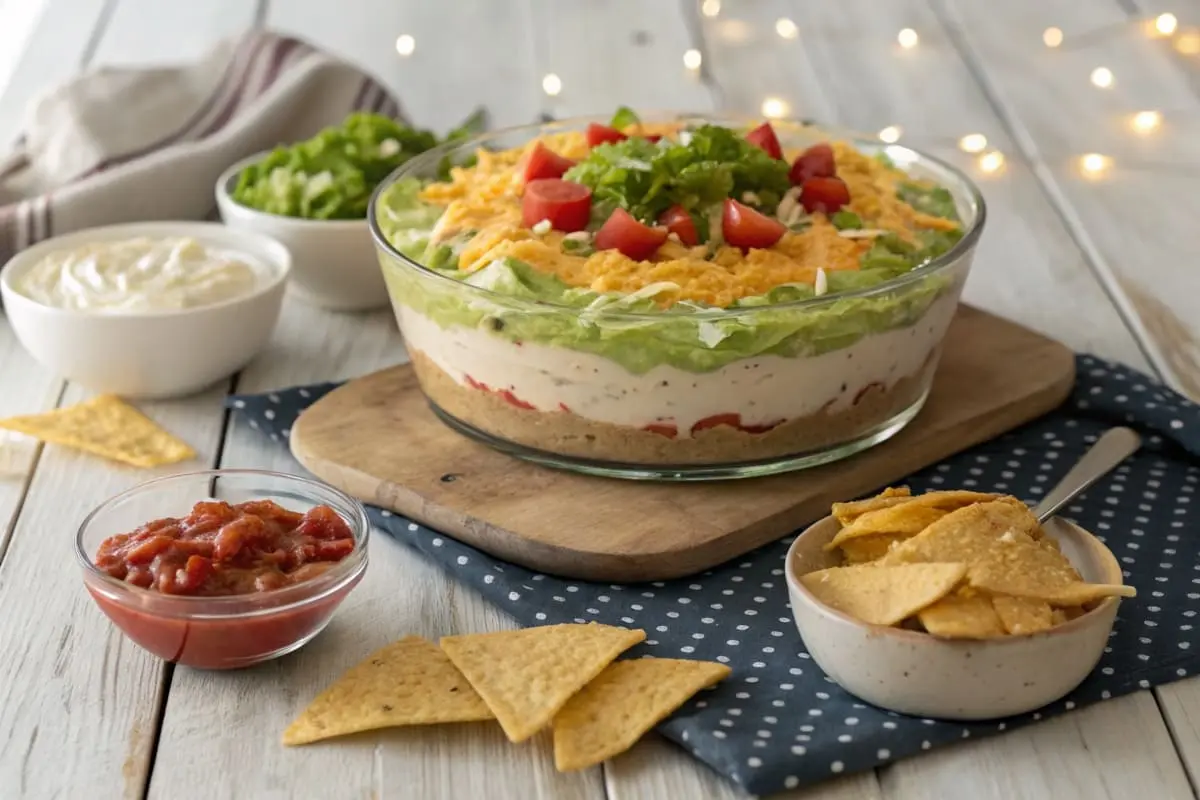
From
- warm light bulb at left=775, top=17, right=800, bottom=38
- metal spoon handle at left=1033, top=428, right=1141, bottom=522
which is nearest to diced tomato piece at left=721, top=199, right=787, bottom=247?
metal spoon handle at left=1033, top=428, right=1141, bottom=522

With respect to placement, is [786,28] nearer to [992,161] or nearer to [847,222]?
[992,161]

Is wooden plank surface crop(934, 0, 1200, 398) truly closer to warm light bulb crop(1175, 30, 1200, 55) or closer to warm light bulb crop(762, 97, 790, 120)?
warm light bulb crop(1175, 30, 1200, 55)

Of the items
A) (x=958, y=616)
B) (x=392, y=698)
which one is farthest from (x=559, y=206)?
→ (x=958, y=616)

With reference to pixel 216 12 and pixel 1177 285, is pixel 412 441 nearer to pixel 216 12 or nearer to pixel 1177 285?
pixel 1177 285

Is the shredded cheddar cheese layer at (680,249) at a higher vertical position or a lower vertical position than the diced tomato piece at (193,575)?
higher

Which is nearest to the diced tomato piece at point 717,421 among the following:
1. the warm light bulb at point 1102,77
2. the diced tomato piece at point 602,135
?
the diced tomato piece at point 602,135

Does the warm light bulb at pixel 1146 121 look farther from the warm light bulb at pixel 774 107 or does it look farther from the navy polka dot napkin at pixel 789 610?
the navy polka dot napkin at pixel 789 610
